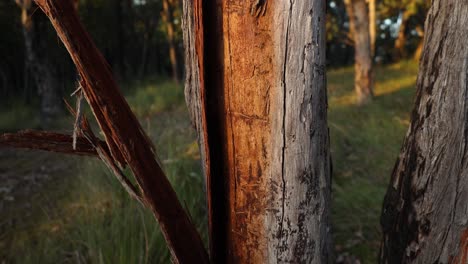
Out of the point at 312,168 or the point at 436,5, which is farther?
the point at 436,5

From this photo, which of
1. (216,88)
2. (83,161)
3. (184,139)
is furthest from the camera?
(184,139)

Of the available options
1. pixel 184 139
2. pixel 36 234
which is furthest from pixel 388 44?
pixel 36 234

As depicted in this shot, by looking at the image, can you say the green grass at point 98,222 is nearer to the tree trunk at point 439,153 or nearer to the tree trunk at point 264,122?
the tree trunk at point 264,122

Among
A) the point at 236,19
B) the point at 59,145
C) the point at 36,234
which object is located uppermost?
the point at 236,19

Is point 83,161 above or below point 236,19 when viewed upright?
below

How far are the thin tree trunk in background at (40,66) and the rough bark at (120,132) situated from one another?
8.74 m

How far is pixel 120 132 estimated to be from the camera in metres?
1.30

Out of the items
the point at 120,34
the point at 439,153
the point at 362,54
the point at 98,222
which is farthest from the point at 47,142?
the point at 120,34

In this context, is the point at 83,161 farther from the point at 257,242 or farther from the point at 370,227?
the point at 257,242

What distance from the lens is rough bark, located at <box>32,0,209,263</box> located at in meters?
1.21

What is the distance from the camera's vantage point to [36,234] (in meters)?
3.62

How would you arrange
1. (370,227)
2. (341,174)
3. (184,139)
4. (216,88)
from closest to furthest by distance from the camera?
(216,88), (370,227), (341,174), (184,139)

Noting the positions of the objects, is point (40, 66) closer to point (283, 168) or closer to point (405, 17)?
point (283, 168)

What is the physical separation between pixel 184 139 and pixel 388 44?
82.2 ft
